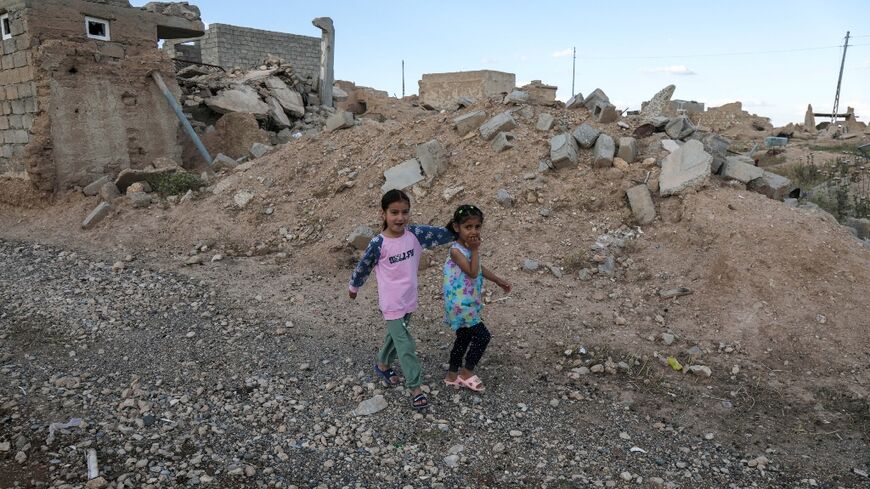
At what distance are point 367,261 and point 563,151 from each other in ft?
12.1

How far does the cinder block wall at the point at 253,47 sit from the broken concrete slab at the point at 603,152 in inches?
456

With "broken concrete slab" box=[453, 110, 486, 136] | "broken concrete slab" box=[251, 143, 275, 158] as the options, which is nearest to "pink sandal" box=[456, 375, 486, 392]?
"broken concrete slab" box=[453, 110, 486, 136]

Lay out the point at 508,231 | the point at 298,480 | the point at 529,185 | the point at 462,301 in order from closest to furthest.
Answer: the point at 298,480, the point at 462,301, the point at 508,231, the point at 529,185

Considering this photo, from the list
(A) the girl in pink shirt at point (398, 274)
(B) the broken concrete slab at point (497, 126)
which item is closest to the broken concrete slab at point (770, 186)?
(B) the broken concrete slab at point (497, 126)

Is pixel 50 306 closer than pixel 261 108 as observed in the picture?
Yes

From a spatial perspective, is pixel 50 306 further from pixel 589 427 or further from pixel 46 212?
pixel 589 427

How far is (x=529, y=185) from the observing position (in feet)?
20.4

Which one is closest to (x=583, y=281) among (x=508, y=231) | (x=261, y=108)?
(x=508, y=231)

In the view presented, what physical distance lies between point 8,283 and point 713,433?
250 inches

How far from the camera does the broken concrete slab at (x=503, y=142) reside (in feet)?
22.0

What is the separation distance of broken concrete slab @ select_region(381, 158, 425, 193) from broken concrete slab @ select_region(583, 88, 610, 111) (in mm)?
2521

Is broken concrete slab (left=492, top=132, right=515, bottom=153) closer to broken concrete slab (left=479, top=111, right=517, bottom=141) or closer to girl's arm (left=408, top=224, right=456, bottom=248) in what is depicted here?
broken concrete slab (left=479, top=111, right=517, bottom=141)

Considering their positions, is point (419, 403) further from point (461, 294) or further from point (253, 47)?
point (253, 47)

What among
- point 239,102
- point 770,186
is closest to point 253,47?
point 239,102
